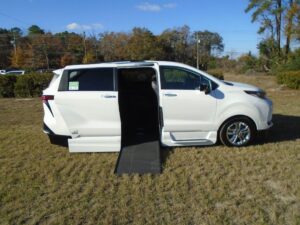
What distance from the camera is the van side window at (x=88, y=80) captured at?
230 inches

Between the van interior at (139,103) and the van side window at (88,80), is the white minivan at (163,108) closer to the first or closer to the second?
the van side window at (88,80)

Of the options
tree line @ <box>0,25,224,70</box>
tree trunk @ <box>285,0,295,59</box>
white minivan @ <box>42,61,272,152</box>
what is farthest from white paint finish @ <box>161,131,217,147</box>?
tree line @ <box>0,25,224,70</box>

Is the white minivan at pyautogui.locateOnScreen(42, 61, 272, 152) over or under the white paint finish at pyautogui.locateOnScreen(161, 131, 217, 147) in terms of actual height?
over

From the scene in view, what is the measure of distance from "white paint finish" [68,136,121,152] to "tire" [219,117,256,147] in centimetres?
200

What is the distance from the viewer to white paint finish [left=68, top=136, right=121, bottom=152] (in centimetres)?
588

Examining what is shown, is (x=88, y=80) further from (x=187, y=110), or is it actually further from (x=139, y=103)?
(x=187, y=110)

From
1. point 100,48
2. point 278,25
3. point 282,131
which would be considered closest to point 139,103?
point 282,131

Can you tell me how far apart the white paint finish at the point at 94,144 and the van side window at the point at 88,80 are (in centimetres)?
93

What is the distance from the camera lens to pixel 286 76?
1767 centimetres

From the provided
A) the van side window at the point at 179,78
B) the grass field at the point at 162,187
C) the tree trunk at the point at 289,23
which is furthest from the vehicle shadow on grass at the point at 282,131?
the tree trunk at the point at 289,23

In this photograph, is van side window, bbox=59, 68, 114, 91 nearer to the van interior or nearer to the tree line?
the van interior

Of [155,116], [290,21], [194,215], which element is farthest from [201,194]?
[290,21]

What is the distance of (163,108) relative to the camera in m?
5.83

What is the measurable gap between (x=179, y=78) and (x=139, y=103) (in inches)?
60.6
